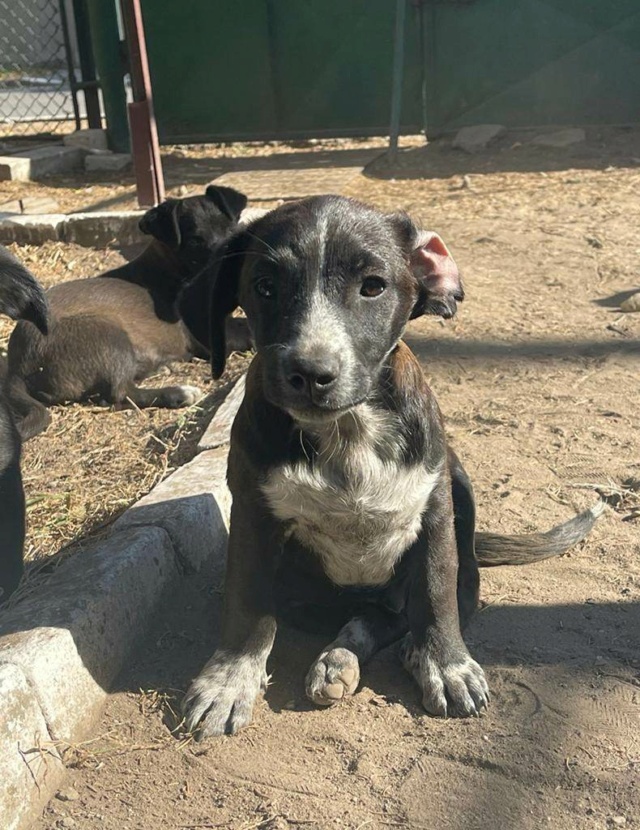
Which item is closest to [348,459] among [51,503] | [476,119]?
[51,503]

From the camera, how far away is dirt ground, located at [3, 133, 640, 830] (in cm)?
286

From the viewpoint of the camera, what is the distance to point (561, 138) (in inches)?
453

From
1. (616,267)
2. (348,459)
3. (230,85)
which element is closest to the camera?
(348,459)

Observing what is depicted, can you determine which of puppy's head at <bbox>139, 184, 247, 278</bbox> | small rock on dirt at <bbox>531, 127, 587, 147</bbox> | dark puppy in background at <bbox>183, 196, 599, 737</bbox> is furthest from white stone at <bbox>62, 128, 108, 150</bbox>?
dark puppy in background at <bbox>183, 196, 599, 737</bbox>

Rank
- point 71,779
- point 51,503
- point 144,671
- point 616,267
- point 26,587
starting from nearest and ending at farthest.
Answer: point 71,779
point 144,671
point 26,587
point 51,503
point 616,267

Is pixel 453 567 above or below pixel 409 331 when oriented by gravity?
above

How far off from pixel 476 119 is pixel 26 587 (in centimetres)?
951

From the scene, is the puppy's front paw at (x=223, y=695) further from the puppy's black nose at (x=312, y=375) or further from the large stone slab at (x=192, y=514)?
the puppy's black nose at (x=312, y=375)

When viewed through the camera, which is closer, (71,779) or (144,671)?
(71,779)

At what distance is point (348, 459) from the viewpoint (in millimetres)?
3311

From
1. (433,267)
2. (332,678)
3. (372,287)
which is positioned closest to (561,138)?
(433,267)

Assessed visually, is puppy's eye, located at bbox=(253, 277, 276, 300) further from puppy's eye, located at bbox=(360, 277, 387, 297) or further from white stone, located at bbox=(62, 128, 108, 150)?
white stone, located at bbox=(62, 128, 108, 150)

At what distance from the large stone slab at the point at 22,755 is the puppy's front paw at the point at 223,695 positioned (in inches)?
16.7

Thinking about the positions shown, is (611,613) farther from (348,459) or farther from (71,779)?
(71,779)
